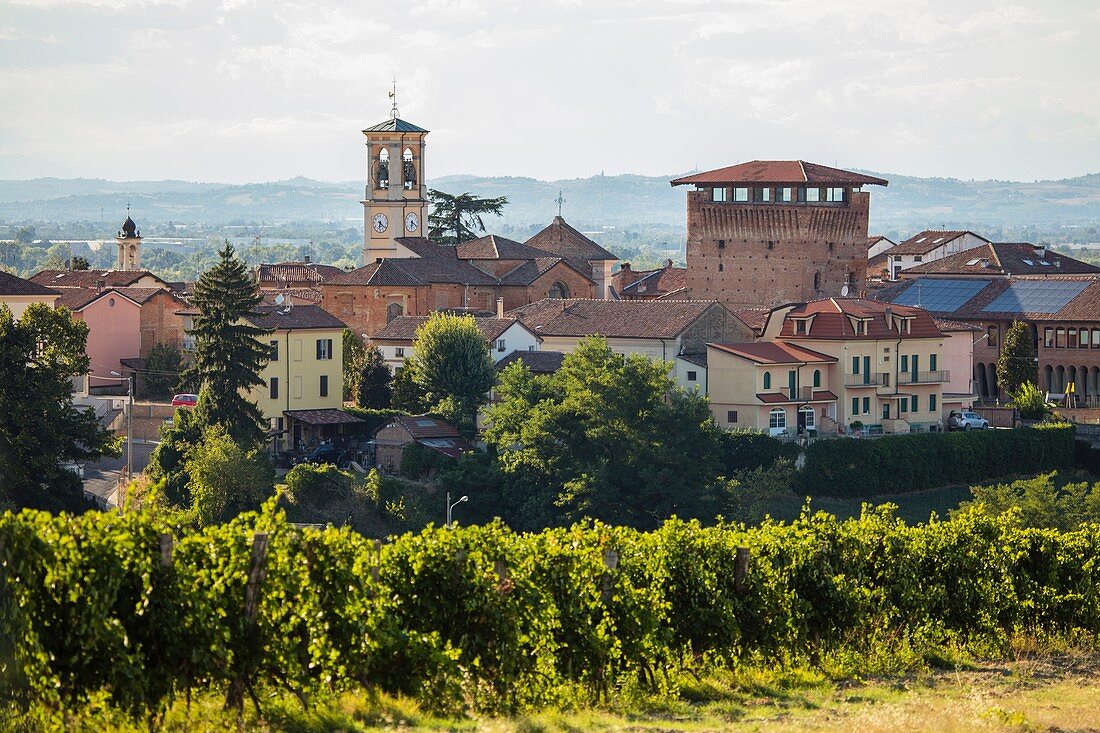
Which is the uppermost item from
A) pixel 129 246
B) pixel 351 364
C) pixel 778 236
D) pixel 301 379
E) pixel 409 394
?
pixel 129 246

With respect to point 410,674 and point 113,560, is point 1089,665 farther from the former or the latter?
point 113,560

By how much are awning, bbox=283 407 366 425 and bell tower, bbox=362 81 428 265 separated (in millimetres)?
26598

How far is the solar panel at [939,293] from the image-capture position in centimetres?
7444

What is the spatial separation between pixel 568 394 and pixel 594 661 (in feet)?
106

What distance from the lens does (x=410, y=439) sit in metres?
53.2

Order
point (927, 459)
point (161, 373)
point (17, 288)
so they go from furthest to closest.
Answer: point (161, 373), point (17, 288), point (927, 459)

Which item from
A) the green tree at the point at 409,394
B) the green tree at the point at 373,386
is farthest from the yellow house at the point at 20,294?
the green tree at the point at 409,394

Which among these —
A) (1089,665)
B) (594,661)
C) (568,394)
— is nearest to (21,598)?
(594,661)

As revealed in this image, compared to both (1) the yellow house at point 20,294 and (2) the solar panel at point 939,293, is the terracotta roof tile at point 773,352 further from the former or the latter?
(1) the yellow house at point 20,294

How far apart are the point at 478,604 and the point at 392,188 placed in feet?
217

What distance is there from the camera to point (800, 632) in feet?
73.5

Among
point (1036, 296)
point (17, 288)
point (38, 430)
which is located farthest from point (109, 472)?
point (1036, 296)

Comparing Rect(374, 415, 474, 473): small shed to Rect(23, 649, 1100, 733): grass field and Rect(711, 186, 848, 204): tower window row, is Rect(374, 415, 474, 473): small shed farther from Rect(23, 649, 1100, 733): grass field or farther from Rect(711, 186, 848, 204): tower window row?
Rect(23, 649, 1100, 733): grass field

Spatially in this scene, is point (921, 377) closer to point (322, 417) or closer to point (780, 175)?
point (780, 175)
